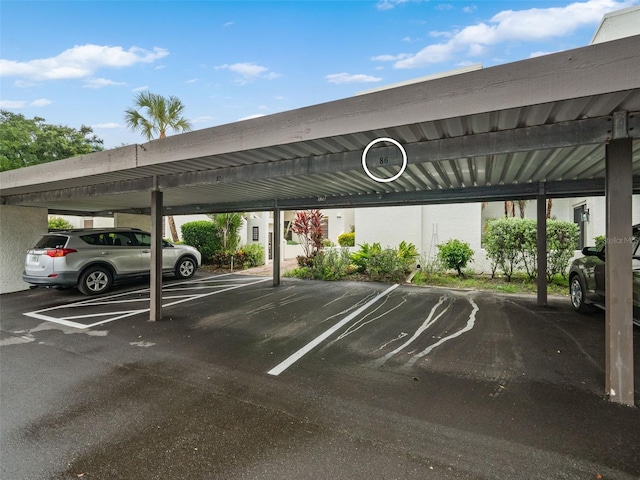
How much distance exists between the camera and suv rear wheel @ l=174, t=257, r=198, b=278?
10.4 m

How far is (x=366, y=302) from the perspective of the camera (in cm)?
725

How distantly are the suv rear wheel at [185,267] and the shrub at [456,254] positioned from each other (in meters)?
8.57

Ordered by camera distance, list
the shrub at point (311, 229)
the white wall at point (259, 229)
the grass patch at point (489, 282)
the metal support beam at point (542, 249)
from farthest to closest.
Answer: the white wall at point (259, 229) → the shrub at point (311, 229) → the grass patch at point (489, 282) → the metal support beam at point (542, 249)

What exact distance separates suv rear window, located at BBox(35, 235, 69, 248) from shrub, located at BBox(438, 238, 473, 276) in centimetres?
1080

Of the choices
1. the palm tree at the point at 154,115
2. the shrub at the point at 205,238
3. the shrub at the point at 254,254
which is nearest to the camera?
the palm tree at the point at 154,115

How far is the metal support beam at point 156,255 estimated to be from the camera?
5.55m

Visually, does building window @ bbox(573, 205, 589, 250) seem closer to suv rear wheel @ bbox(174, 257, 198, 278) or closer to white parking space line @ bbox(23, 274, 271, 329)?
white parking space line @ bbox(23, 274, 271, 329)

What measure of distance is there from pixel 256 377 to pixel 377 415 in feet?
4.68

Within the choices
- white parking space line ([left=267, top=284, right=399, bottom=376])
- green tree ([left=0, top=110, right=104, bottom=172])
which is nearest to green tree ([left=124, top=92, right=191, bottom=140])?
green tree ([left=0, top=110, right=104, bottom=172])

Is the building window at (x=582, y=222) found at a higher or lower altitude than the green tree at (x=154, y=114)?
lower

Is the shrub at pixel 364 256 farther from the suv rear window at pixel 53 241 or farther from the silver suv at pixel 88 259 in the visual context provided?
the suv rear window at pixel 53 241

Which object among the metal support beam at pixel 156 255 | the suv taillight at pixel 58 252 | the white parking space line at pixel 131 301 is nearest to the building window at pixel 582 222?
the white parking space line at pixel 131 301

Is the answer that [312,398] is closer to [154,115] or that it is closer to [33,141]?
[154,115]

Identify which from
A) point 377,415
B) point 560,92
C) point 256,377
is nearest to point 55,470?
point 256,377
